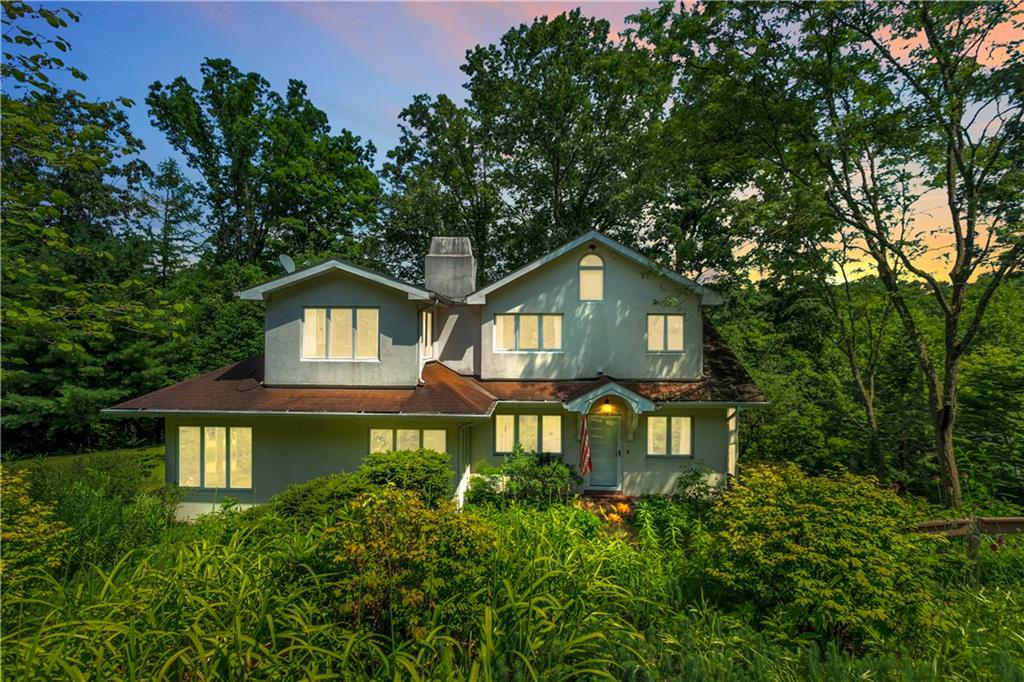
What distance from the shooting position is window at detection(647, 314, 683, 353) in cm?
1586

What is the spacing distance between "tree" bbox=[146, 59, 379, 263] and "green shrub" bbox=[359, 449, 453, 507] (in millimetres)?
24668

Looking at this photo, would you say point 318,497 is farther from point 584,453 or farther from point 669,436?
point 669,436

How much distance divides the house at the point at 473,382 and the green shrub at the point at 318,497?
2.65 metres

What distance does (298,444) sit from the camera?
13344 millimetres

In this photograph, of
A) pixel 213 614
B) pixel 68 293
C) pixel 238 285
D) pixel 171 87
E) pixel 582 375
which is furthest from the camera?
pixel 171 87

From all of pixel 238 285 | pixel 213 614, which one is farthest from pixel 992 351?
pixel 238 285

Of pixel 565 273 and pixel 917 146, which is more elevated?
pixel 917 146

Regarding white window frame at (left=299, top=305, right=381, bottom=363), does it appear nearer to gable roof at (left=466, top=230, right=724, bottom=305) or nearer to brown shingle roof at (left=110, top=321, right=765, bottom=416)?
brown shingle roof at (left=110, top=321, right=765, bottom=416)

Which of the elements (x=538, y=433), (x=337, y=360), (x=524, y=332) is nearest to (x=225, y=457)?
(x=337, y=360)

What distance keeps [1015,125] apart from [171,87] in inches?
1736

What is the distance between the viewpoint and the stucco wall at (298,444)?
43.4 ft

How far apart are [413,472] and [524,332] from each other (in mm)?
6978

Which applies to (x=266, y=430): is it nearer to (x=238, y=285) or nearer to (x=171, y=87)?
(x=238, y=285)

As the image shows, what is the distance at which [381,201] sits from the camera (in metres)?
30.5
